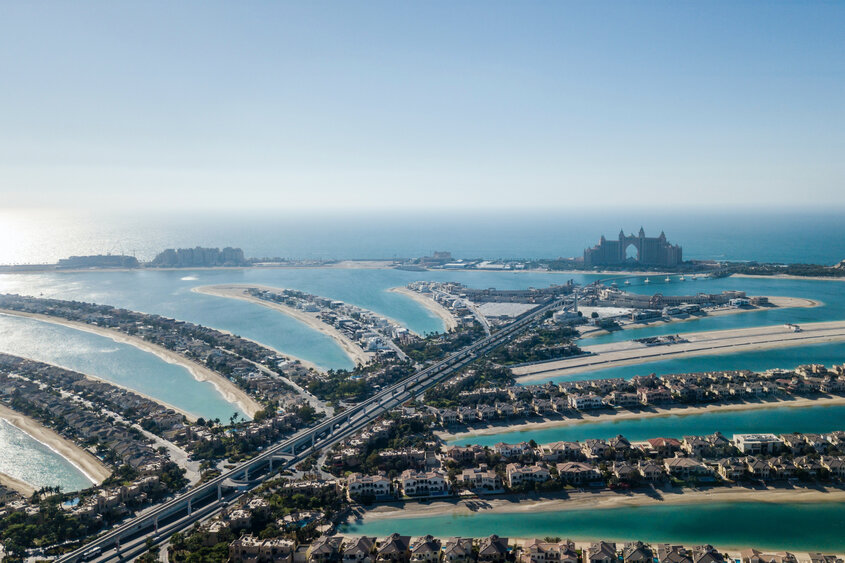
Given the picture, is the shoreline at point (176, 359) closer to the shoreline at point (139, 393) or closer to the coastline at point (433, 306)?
the shoreline at point (139, 393)

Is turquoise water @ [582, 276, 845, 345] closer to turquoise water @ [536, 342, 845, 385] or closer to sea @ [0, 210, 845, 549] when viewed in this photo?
sea @ [0, 210, 845, 549]

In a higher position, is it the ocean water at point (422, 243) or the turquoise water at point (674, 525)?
the ocean water at point (422, 243)

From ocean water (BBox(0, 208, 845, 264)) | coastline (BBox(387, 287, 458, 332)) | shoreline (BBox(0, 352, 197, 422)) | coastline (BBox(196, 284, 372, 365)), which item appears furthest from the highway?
ocean water (BBox(0, 208, 845, 264))

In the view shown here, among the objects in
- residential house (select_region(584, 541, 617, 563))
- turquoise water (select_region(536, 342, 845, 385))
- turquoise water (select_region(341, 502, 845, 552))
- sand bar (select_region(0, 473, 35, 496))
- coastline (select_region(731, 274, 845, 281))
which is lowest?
sand bar (select_region(0, 473, 35, 496))

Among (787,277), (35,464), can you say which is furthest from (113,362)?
(787,277)

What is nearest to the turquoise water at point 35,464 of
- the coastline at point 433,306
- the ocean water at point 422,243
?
the coastline at point 433,306

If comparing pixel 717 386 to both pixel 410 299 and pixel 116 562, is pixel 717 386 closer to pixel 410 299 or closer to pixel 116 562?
pixel 116 562
